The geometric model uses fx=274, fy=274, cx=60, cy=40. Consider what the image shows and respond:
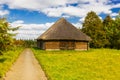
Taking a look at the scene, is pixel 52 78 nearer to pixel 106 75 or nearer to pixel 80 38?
pixel 106 75

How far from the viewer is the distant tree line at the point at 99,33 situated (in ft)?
235

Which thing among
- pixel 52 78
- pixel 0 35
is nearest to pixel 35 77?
pixel 52 78

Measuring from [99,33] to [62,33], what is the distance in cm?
2064

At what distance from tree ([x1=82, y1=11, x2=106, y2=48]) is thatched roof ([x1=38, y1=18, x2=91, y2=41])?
55.1 feet

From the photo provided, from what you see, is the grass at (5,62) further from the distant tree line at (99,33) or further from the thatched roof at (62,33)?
the distant tree line at (99,33)

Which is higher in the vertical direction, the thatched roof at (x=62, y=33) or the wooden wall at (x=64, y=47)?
the thatched roof at (x=62, y=33)

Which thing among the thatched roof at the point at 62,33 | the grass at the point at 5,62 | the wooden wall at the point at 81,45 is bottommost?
the grass at the point at 5,62

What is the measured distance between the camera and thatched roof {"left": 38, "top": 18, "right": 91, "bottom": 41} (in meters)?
52.8

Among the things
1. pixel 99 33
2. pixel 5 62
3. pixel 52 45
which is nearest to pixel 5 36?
pixel 5 62

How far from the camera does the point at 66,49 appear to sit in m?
54.0

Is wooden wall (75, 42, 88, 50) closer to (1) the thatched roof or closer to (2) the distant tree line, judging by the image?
(1) the thatched roof

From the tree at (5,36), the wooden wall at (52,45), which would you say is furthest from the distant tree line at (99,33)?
the tree at (5,36)

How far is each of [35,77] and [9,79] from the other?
187cm

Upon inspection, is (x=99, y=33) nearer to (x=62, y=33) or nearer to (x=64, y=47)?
(x=64, y=47)
